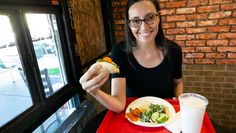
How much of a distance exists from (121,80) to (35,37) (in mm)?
705

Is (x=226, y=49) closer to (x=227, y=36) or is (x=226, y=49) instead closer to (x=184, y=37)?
(x=227, y=36)

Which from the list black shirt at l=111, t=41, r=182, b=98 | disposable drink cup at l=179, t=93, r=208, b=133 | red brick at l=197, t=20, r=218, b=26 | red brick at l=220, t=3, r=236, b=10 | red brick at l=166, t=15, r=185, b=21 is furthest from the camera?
red brick at l=166, t=15, r=185, b=21

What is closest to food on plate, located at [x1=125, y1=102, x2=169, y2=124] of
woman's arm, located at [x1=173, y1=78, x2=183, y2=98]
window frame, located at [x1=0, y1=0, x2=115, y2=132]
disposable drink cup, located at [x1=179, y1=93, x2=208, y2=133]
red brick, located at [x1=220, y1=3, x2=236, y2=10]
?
disposable drink cup, located at [x1=179, y1=93, x2=208, y2=133]

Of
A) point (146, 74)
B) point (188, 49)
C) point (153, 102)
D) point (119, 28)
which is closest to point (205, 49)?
point (188, 49)

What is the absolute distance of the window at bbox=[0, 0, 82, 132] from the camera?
1096 mm

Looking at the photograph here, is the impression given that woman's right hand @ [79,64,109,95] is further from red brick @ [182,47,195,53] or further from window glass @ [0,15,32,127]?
red brick @ [182,47,195,53]

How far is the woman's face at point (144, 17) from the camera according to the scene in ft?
3.77

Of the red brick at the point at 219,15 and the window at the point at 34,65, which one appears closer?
the window at the point at 34,65

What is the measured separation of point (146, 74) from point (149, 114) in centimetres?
40

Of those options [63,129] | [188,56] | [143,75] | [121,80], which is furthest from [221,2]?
[63,129]

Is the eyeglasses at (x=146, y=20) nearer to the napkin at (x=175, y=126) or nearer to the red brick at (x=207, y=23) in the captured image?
the napkin at (x=175, y=126)

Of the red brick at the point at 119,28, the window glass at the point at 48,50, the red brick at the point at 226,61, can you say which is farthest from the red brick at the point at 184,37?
the window glass at the point at 48,50

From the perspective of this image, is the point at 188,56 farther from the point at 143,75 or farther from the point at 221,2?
the point at 143,75

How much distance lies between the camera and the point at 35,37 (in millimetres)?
1312
